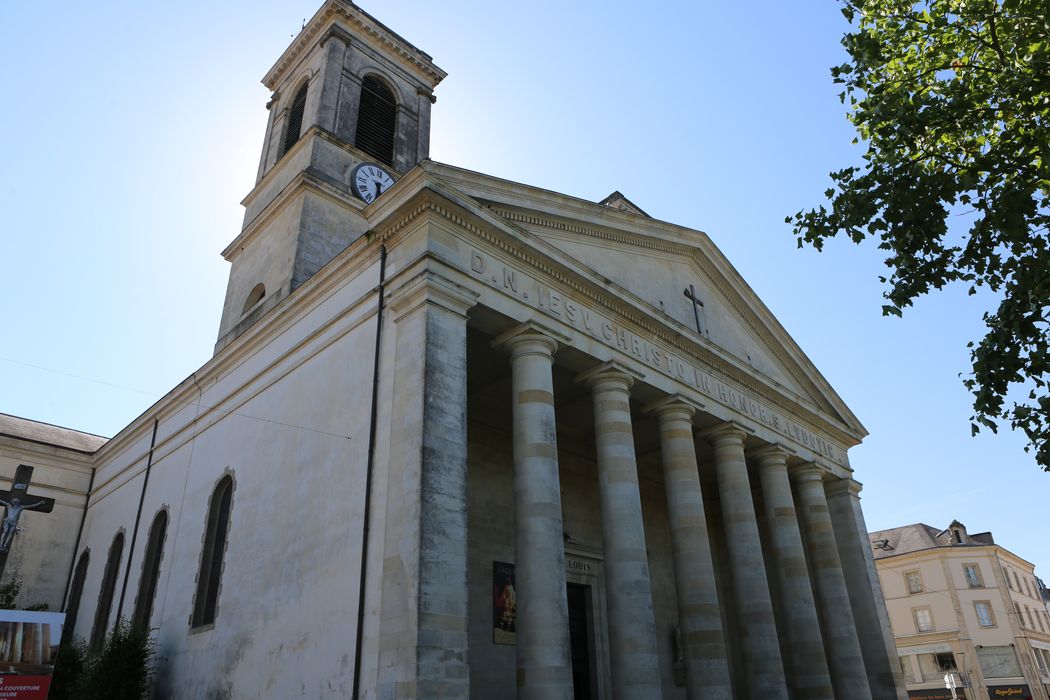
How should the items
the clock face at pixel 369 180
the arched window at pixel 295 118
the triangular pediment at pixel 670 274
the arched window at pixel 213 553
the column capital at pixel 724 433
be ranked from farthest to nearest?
1. the arched window at pixel 295 118
2. the clock face at pixel 369 180
3. the column capital at pixel 724 433
4. the arched window at pixel 213 553
5. the triangular pediment at pixel 670 274

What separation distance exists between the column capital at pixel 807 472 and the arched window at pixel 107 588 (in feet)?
55.6

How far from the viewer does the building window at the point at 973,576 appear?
133 ft

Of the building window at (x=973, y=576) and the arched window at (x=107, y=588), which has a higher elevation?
the building window at (x=973, y=576)

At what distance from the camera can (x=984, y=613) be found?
39781mm

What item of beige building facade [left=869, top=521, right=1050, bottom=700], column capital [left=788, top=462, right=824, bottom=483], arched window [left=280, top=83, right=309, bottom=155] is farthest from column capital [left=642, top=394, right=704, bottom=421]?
beige building facade [left=869, top=521, right=1050, bottom=700]

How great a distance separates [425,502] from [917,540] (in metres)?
42.7

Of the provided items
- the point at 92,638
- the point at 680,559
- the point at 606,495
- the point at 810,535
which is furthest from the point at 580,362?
the point at 92,638

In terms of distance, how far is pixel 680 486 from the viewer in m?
14.0

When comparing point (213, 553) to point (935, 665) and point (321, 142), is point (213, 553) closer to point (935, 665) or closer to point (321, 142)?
point (321, 142)

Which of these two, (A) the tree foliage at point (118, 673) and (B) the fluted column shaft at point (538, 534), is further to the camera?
(A) the tree foliage at point (118, 673)

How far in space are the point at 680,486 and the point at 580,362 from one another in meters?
3.07

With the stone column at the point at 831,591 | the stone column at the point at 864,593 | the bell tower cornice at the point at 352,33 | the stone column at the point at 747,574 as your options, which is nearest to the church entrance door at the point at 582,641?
the stone column at the point at 747,574

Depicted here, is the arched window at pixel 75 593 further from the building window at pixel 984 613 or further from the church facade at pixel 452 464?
the building window at pixel 984 613

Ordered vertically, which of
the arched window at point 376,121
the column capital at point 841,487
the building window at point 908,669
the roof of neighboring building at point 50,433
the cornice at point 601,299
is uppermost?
the arched window at point 376,121
